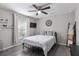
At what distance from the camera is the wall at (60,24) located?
5.07 feet

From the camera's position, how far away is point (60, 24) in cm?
165

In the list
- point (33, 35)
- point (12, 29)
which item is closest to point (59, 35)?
point (33, 35)

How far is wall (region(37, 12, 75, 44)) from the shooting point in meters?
1.55

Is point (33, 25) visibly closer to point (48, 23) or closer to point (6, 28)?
point (48, 23)

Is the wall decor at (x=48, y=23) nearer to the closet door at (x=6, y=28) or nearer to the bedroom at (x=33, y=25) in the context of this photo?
the bedroom at (x=33, y=25)

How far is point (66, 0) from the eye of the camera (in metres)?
1.19

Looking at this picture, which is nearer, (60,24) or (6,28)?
(60,24)

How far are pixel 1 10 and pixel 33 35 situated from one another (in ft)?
3.04

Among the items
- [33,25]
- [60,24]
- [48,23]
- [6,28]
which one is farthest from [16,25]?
[60,24]

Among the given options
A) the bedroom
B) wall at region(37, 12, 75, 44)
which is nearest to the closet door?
the bedroom

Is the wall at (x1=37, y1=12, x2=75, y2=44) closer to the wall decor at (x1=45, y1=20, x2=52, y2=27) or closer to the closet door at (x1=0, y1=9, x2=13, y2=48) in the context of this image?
the wall decor at (x1=45, y1=20, x2=52, y2=27)

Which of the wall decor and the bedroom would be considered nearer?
the bedroom

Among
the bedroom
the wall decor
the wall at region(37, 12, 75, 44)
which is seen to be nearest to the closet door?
the bedroom

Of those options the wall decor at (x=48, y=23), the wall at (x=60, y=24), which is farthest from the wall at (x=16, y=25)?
the wall decor at (x=48, y=23)
